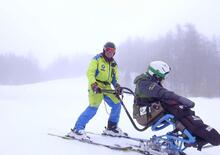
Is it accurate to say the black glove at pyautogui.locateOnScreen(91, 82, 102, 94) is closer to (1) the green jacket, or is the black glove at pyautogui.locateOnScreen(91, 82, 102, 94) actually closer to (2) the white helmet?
(1) the green jacket

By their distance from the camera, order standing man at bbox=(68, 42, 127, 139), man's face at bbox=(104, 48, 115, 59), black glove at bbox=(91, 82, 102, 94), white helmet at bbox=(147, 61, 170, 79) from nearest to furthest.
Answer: white helmet at bbox=(147, 61, 170, 79)
black glove at bbox=(91, 82, 102, 94)
standing man at bbox=(68, 42, 127, 139)
man's face at bbox=(104, 48, 115, 59)

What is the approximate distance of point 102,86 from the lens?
748cm

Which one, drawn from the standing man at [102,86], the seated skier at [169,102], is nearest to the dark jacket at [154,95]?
the seated skier at [169,102]

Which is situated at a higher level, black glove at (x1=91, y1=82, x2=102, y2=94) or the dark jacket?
black glove at (x1=91, y1=82, x2=102, y2=94)

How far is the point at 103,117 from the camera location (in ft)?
38.6

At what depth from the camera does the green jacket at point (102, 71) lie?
23.8ft

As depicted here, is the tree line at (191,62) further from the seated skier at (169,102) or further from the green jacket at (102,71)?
the seated skier at (169,102)

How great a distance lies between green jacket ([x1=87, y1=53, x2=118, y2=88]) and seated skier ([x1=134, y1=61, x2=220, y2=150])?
1486mm

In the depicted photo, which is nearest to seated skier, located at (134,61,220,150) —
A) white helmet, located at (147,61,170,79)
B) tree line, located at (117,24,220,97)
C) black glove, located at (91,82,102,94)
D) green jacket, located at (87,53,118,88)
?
white helmet, located at (147,61,170,79)

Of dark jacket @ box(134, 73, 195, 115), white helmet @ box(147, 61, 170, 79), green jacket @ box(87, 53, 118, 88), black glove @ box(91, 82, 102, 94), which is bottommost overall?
dark jacket @ box(134, 73, 195, 115)

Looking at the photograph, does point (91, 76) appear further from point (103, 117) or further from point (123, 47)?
point (123, 47)

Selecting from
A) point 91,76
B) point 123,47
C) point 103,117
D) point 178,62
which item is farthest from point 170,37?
point 91,76

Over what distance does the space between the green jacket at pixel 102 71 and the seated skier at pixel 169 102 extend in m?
1.49

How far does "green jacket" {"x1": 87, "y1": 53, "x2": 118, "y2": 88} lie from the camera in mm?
7240
